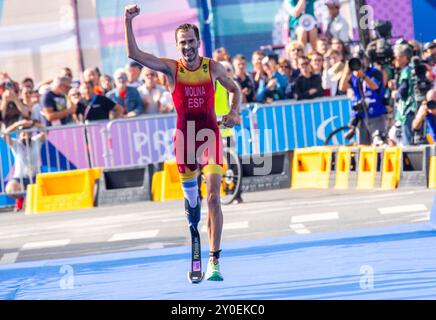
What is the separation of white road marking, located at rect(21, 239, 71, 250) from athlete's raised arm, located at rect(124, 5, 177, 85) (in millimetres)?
5401

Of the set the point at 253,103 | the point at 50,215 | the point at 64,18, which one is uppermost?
the point at 64,18

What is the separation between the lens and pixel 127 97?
21.2 m

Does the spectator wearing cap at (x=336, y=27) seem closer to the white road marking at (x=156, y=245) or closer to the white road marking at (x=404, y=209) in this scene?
the white road marking at (x=404, y=209)

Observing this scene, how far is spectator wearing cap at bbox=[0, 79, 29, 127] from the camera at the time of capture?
21047 mm

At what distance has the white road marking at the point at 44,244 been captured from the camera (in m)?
15.2

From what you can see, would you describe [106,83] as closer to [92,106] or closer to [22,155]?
[92,106]

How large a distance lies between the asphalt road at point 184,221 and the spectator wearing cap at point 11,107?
6.14 feet

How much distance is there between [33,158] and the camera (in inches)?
829

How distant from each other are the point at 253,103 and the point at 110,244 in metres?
6.87

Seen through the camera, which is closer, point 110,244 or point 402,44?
point 110,244

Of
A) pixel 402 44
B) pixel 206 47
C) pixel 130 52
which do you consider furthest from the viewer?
pixel 206 47

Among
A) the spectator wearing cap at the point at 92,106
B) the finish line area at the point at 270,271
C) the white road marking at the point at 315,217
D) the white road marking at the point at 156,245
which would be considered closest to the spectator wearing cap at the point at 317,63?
the spectator wearing cap at the point at 92,106
